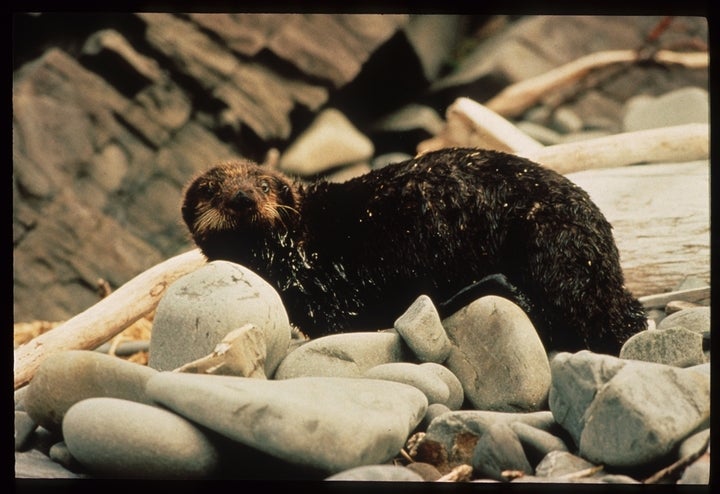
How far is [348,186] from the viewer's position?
11.2 feet

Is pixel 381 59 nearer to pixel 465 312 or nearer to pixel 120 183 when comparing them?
pixel 120 183

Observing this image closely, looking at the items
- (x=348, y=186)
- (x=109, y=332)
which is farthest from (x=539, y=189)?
(x=109, y=332)

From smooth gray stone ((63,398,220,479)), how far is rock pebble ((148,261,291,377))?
0.44m

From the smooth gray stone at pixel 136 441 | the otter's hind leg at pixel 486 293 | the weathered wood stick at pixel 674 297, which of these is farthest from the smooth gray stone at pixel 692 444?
the weathered wood stick at pixel 674 297

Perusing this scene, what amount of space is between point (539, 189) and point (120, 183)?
3498mm

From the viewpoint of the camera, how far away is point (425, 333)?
2711mm

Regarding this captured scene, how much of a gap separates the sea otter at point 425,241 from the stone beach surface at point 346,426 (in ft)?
1.96

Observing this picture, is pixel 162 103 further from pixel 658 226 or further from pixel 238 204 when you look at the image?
pixel 658 226

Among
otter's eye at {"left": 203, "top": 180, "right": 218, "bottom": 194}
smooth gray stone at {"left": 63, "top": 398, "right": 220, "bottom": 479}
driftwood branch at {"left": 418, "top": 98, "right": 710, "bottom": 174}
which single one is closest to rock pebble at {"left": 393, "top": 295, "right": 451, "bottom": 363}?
smooth gray stone at {"left": 63, "top": 398, "right": 220, "bottom": 479}

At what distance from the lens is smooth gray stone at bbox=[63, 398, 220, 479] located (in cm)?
208

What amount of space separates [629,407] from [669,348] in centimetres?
58

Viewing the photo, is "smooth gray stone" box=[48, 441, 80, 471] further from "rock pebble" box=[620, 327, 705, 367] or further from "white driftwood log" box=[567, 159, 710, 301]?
"white driftwood log" box=[567, 159, 710, 301]

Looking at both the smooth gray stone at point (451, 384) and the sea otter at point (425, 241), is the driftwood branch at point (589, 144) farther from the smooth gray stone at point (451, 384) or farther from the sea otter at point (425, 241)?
the smooth gray stone at point (451, 384)
